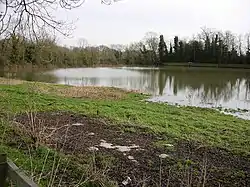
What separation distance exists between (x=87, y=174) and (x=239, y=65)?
59.2m

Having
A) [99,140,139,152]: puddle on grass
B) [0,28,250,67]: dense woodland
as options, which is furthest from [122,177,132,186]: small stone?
[0,28,250,67]: dense woodland

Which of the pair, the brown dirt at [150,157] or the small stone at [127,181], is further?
the brown dirt at [150,157]

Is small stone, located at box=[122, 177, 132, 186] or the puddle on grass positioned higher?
the puddle on grass

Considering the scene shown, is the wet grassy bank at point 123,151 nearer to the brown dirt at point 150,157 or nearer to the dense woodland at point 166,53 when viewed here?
the brown dirt at point 150,157

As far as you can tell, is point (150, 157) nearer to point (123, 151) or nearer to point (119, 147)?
point (123, 151)

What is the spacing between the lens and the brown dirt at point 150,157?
4.68 metres

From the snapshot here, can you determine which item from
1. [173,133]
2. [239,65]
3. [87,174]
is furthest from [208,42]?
[87,174]

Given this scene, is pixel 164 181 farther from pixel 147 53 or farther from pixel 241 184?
pixel 147 53

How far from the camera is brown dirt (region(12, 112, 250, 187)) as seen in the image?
4.68 metres

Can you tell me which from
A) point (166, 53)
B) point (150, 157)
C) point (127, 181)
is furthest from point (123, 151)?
point (166, 53)

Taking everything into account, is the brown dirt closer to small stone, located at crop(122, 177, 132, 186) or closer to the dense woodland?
small stone, located at crop(122, 177, 132, 186)

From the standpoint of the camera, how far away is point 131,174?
476cm

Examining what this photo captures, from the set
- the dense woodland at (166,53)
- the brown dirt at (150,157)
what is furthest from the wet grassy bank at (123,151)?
the dense woodland at (166,53)

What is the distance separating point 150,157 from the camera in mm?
5738
